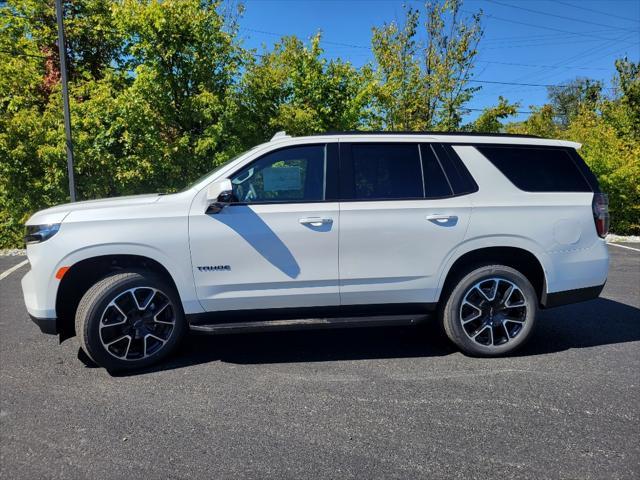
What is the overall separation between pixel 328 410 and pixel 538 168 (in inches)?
111

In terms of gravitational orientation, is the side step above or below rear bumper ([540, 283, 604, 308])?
below

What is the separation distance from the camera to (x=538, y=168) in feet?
14.2

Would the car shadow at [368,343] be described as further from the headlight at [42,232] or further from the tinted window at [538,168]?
the tinted window at [538,168]

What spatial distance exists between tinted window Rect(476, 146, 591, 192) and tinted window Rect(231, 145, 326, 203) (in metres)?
1.48

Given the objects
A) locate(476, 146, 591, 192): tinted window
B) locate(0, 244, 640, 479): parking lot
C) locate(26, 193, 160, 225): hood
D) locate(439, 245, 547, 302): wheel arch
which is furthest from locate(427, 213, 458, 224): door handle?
locate(26, 193, 160, 225): hood

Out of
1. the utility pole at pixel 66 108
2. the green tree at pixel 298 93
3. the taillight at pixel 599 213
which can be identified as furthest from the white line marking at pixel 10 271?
the taillight at pixel 599 213

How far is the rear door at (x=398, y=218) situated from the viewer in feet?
12.9

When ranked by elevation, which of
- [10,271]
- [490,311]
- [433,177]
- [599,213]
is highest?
[433,177]

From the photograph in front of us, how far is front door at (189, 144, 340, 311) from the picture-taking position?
3.79m

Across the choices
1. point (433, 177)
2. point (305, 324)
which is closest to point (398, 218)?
point (433, 177)

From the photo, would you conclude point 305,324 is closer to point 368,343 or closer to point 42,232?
point 368,343

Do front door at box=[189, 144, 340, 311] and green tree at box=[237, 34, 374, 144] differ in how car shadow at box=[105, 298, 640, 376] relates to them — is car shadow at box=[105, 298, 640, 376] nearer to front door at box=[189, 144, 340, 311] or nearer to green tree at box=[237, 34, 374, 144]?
front door at box=[189, 144, 340, 311]

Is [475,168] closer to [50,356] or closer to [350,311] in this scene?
[350,311]

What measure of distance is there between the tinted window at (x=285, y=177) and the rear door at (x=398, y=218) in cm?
22
